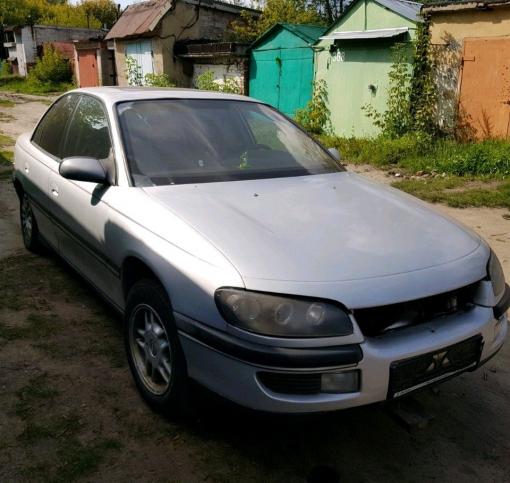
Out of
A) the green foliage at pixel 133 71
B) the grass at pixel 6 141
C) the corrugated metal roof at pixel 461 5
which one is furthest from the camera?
the green foliage at pixel 133 71

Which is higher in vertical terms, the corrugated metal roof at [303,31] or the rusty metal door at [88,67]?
the corrugated metal roof at [303,31]

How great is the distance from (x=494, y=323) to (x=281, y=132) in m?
1.95

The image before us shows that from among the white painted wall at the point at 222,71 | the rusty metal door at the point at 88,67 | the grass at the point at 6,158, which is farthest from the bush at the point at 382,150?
the rusty metal door at the point at 88,67

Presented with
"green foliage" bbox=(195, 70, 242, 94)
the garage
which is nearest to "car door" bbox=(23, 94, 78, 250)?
the garage

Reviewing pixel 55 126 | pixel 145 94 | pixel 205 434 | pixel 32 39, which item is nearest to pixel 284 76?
pixel 55 126

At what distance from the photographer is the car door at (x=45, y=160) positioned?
392 cm

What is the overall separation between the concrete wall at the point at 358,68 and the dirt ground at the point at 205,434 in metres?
9.26

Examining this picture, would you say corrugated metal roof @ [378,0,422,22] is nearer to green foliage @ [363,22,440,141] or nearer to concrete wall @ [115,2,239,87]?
green foliage @ [363,22,440,141]

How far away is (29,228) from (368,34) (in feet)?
29.4

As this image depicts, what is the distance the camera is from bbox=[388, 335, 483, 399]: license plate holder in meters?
2.04

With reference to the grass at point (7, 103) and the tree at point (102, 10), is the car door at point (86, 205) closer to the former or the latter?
the grass at point (7, 103)

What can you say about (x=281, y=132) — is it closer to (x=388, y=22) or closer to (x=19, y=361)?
(x=19, y=361)

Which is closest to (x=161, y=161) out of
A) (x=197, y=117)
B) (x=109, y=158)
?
(x=109, y=158)

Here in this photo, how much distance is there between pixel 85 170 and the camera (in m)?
2.88
